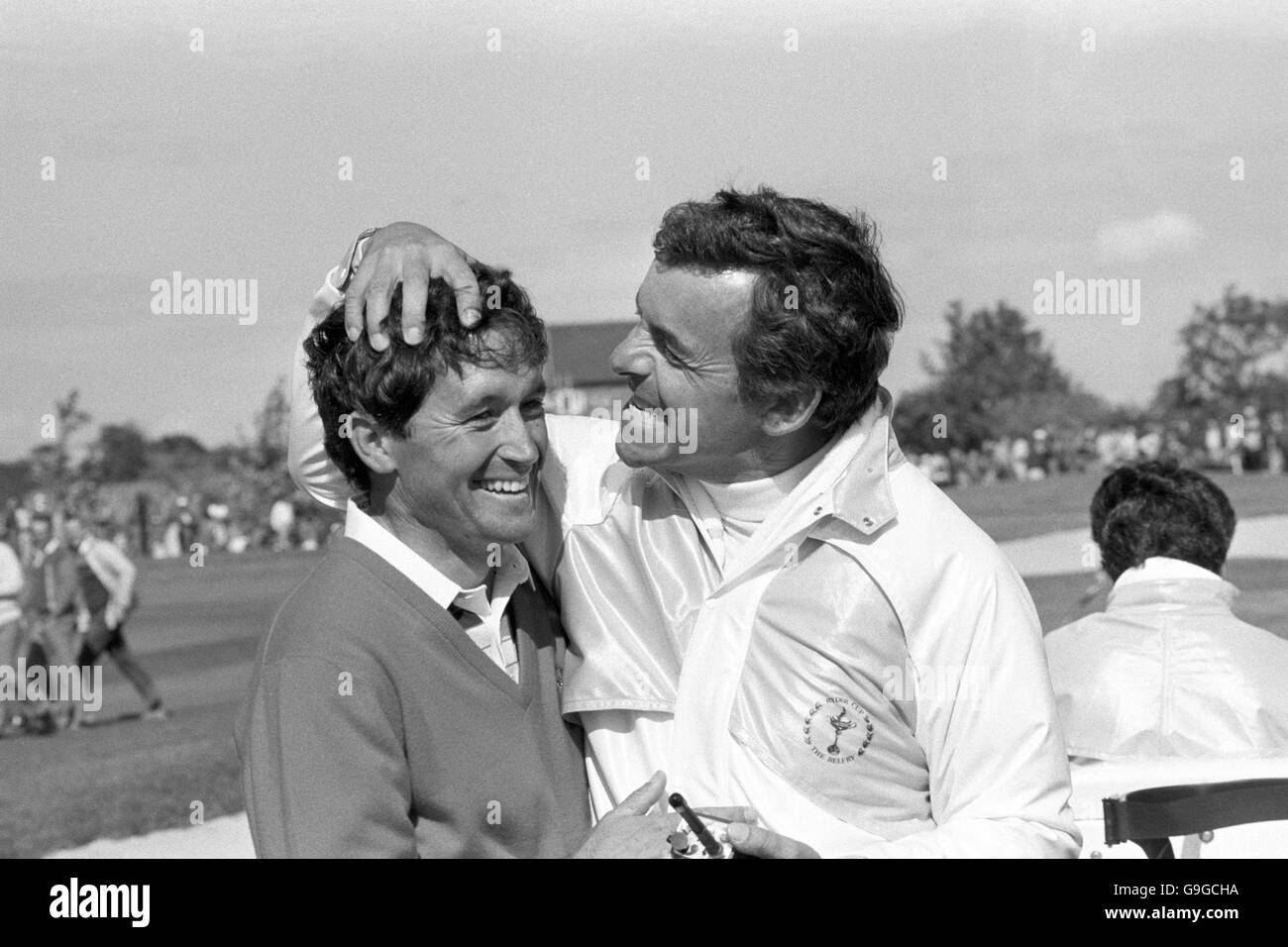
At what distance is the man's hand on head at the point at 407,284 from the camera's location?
2547 millimetres

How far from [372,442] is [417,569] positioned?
0.74 feet

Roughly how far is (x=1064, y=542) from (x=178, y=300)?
50.5 ft

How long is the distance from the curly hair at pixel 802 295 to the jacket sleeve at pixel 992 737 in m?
0.44

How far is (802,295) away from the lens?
107 inches

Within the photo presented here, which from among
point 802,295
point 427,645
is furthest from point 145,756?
point 802,295

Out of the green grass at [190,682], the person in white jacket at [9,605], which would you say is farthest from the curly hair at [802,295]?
the person in white jacket at [9,605]

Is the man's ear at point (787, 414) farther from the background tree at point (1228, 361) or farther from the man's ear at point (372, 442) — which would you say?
the background tree at point (1228, 361)

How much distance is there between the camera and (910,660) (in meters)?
2.55

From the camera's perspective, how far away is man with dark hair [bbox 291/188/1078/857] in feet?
8.16

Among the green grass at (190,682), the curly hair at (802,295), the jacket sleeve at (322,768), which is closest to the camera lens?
the jacket sleeve at (322,768)

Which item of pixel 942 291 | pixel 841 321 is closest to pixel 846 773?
pixel 841 321

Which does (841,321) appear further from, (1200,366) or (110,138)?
(1200,366)

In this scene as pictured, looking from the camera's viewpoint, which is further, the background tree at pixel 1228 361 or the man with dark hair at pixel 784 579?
the background tree at pixel 1228 361
